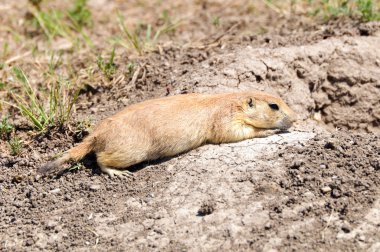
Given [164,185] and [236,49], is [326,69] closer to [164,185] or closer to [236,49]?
[236,49]

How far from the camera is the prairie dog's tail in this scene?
5.61m

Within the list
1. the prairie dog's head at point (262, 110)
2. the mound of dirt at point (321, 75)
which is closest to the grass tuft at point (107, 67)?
the mound of dirt at point (321, 75)

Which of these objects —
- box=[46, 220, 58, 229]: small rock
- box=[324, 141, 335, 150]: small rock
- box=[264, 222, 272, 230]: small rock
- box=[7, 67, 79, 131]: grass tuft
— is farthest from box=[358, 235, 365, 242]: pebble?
box=[7, 67, 79, 131]: grass tuft

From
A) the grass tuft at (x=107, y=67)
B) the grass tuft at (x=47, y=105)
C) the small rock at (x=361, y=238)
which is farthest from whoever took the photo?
the grass tuft at (x=107, y=67)

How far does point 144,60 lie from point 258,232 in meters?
3.51

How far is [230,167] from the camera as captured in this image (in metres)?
5.47

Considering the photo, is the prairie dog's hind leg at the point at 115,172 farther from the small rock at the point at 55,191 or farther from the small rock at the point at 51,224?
the small rock at the point at 51,224

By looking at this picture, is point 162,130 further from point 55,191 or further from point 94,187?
point 55,191

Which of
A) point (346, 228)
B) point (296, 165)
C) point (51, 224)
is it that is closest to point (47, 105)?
point (51, 224)

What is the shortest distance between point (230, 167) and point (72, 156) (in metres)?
1.54

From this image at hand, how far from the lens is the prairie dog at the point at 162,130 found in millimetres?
5730

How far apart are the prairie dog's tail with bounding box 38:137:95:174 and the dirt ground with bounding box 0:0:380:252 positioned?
0.19 metres

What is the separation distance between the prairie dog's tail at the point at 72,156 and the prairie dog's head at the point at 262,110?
1580 mm

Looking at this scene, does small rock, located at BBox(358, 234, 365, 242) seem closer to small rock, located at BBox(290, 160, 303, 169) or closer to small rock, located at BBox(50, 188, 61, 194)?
small rock, located at BBox(290, 160, 303, 169)
